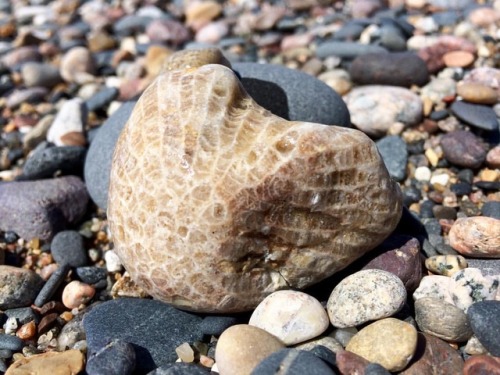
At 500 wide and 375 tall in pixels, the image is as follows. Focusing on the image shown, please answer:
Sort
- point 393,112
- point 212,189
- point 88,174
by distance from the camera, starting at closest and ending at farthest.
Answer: point 212,189, point 88,174, point 393,112

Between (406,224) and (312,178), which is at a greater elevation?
(312,178)

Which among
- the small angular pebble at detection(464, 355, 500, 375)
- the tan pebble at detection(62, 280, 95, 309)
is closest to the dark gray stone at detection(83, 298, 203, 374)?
the tan pebble at detection(62, 280, 95, 309)

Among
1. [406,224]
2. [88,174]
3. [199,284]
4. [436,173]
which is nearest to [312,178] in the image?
[199,284]

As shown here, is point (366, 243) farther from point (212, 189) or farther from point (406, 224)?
point (212, 189)

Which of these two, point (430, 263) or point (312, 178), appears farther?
point (430, 263)

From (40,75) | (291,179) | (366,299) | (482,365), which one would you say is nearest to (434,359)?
(482,365)

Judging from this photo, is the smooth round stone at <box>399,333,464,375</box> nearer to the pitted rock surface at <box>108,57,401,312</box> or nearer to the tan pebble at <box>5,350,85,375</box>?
the pitted rock surface at <box>108,57,401,312</box>

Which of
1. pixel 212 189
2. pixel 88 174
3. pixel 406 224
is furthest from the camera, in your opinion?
pixel 88 174
